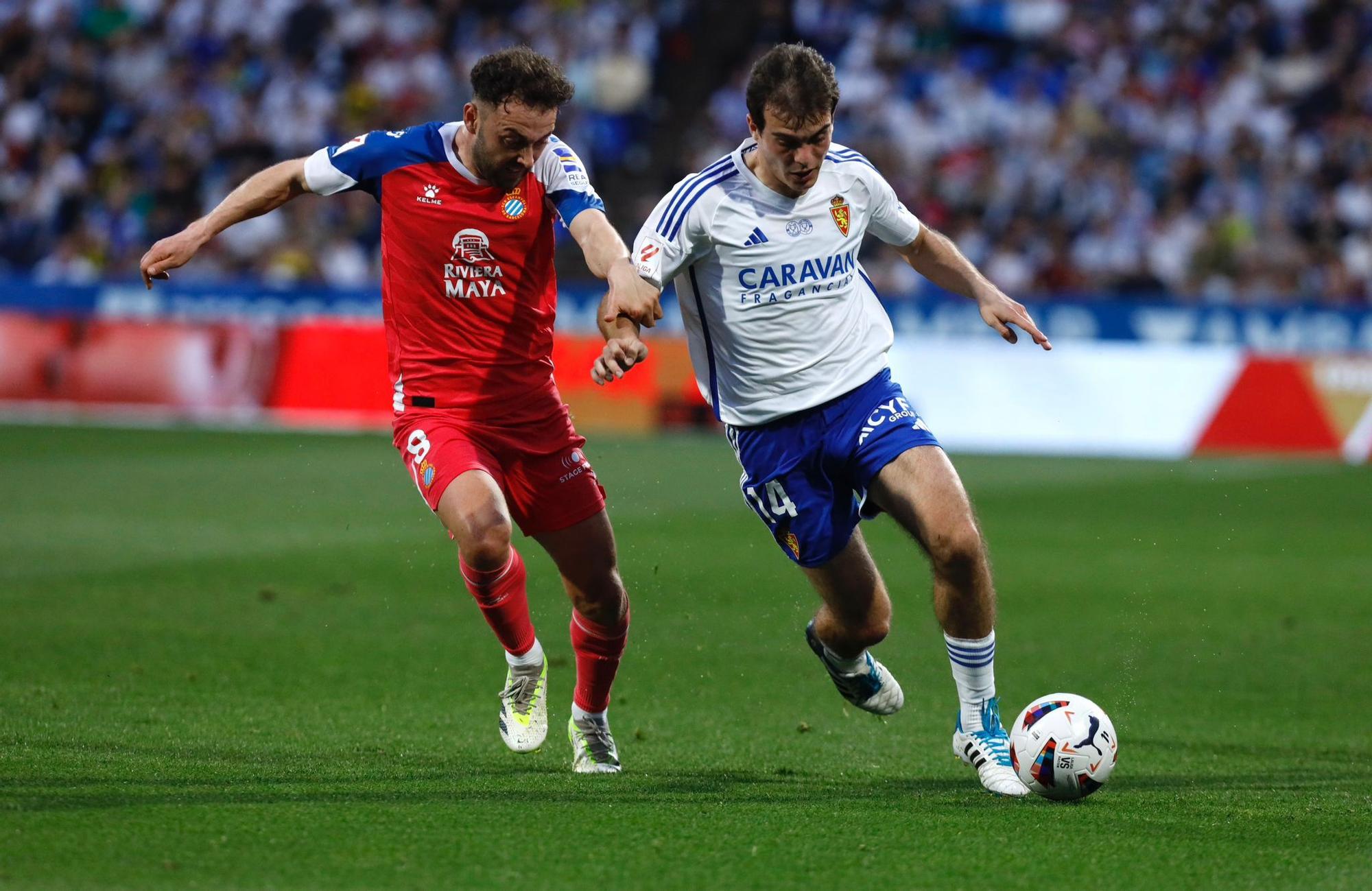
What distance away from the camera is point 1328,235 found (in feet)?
64.2

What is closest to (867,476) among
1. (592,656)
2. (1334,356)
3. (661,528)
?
(592,656)

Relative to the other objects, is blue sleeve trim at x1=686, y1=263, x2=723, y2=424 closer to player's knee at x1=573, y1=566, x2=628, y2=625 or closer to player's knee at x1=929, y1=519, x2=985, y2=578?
player's knee at x1=573, y1=566, x2=628, y2=625

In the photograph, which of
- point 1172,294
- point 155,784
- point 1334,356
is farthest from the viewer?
point 1172,294

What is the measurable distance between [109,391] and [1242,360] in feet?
41.9

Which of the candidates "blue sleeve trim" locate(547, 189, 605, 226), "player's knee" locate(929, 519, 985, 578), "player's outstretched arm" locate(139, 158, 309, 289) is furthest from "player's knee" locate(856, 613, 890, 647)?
"player's outstretched arm" locate(139, 158, 309, 289)

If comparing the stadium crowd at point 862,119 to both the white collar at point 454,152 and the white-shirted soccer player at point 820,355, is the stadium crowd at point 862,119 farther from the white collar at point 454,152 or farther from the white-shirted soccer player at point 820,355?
the white collar at point 454,152

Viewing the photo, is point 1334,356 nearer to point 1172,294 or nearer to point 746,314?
point 1172,294

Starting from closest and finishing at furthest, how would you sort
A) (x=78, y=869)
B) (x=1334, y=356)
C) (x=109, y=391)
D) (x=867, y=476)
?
(x=78, y=869) < (x=867, y=476) < (x=1334, y=356) < (x=109, y=391)

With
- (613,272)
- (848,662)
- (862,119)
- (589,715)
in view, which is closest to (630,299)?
(613,272)

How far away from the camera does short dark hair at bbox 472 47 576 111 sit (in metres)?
6.12

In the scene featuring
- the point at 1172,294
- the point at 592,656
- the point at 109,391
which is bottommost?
the point at 109,391

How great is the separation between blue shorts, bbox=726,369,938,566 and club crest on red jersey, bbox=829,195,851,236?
54cm

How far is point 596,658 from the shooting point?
655cm

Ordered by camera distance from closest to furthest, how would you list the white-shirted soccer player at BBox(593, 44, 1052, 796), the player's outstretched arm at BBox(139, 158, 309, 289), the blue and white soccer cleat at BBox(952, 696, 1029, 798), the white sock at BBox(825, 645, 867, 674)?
the blue and white soccer cleat at BBox(952, 696, 1029, 798)
the white-shirted soccer player at BBox(593, 44, 1052, 796)
the player's outstretched arm at BBox(139, 158, 309, 289)
the white sock at BBox(825, 645, 867, 674)
